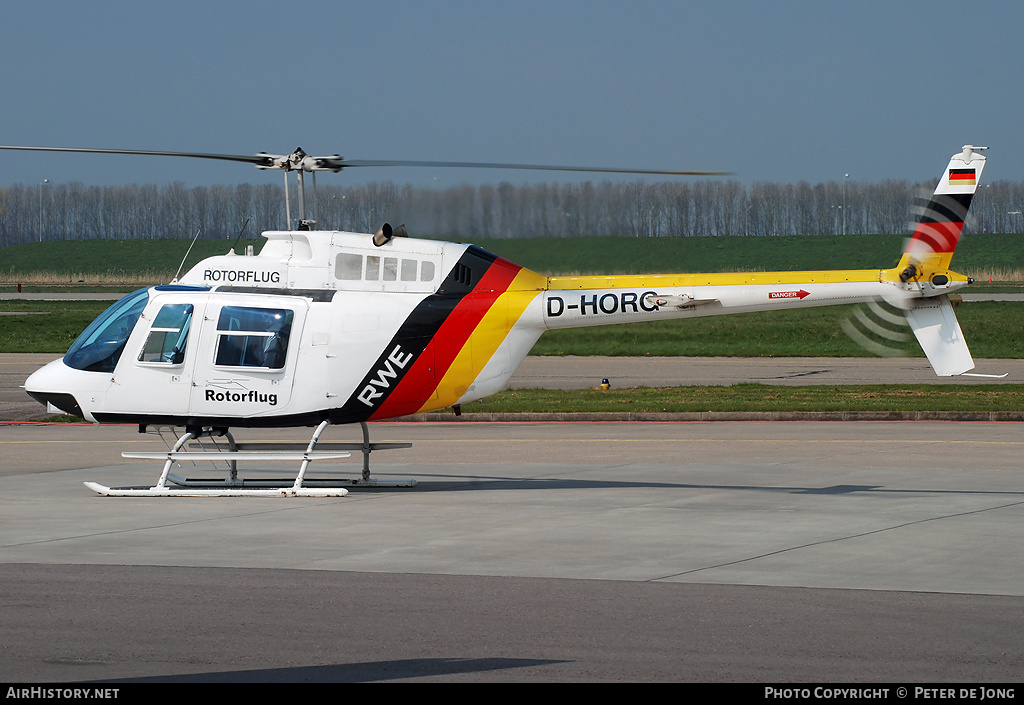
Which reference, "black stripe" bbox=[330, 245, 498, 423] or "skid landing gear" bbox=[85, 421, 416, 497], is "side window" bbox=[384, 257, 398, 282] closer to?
"black stripe" bbox=[330, 245, 498, 423]

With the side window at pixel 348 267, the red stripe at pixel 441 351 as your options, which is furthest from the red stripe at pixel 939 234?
the side window at pixel 348 267

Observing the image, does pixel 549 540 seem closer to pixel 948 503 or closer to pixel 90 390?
pixel 948 503

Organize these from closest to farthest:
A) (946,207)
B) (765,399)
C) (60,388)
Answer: (946,207)
(60,388)
(765,399)

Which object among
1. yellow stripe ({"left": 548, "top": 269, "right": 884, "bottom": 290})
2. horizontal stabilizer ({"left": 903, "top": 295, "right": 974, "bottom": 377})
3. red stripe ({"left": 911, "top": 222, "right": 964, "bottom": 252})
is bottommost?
horizontal stabilizer ({"left": 903, "top": 295, "right": 974, "bottom": 377})

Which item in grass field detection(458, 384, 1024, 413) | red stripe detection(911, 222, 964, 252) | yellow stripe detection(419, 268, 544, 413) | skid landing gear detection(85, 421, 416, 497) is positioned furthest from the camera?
grass field detection(458, 384, 1024, 413)

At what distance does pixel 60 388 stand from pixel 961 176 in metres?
11.4

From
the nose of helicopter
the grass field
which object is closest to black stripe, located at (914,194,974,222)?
the grass field

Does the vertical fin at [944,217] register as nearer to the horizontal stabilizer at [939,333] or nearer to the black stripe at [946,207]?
the black stripe at [946,207]

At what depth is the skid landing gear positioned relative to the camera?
47.6 feet

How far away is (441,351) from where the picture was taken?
15078 mm

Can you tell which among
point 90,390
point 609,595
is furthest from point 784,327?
point 609,595

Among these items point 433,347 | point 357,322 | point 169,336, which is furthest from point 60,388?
point 433,347

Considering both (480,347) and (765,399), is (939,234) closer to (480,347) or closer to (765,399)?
(480,347)

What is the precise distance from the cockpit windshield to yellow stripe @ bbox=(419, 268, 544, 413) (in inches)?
149
